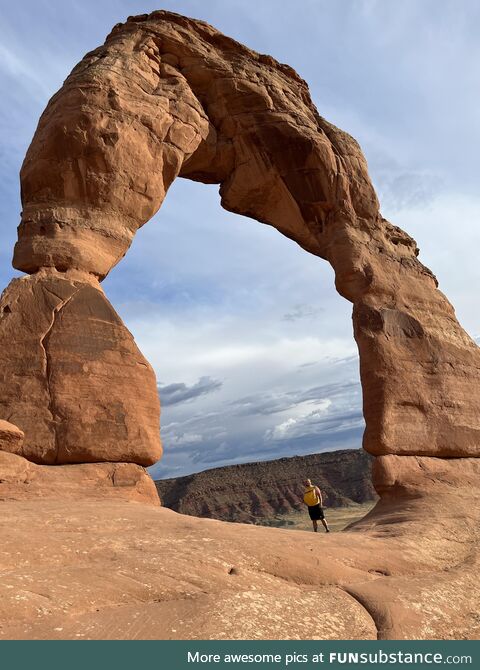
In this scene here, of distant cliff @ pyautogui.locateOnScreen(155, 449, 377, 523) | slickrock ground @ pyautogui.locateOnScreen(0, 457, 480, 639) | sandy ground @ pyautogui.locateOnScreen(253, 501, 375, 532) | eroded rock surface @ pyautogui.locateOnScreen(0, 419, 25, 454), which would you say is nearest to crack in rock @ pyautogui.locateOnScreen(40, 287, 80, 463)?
eroded rock surface @ pyautogui.locateOnScreen(0, 419, 25, 454)

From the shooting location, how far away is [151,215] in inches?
408

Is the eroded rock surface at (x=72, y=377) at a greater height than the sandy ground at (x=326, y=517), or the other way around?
the eroded rock surface at (x=72, y=377)

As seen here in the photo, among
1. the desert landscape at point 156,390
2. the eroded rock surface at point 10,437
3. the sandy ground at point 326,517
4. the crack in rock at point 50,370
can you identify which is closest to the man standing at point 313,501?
the desert landscape at point 156,390

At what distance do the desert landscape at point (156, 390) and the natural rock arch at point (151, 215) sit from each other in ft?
0.12

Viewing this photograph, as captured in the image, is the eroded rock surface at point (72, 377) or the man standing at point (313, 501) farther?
the man standing at point (313, 501)

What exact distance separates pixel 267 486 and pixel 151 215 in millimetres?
39986

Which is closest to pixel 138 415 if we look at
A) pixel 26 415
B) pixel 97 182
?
pixel 26 415

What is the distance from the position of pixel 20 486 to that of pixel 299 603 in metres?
3.56

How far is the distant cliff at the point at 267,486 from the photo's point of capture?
150ft

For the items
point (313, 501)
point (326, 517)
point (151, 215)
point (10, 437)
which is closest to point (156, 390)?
point (10, 437)

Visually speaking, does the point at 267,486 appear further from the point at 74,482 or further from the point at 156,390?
the point at 74,482

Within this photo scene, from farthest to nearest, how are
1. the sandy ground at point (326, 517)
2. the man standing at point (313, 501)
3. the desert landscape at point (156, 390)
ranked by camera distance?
the sandy ground at point (326, 517)
the man standing at point (313, 501)
the desert landscape at point (156, 390)

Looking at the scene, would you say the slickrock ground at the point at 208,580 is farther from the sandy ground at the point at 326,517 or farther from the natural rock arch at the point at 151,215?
the sandy ground at the point at 326,517
